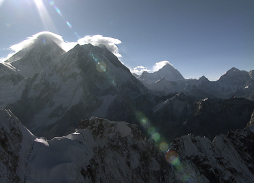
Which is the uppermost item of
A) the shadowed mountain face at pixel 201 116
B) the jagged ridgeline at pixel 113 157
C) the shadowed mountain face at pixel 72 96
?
the shadowed mountain face at pixel 72 96

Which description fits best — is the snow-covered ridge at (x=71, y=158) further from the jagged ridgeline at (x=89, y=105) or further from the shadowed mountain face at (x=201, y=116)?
the shadowed mountain face at (x=201, y=116)

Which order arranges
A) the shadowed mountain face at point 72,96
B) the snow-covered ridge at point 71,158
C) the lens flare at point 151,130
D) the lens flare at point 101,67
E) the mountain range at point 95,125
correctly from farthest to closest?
the lens flare at point 101,67
the lens flare at point 151,130
the shadowed mountain face at point 72,96
the mountain range at point 95,125
the snow-covered ridge at point 71,158

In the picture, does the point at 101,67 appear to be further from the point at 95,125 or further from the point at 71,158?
the point at 71,158

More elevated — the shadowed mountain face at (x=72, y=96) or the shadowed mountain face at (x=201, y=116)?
the shadowed mountain face at (x=72, y=96)

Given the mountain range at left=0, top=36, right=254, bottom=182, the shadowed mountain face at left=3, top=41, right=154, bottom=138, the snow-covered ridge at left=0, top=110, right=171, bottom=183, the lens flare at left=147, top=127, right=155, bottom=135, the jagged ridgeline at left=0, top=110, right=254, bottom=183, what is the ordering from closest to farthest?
the snow-covered ridge at left=0, top=110, right=171, bottom=183, the jagged ridgeline at left=0, top=110, right=254, bottom=183, the mountain range at left=0, top=36, right=254, bottom=182, the shadowed mountain face at left=3, top=41, right=154, bottom=138, the lens flare at left=147, top=127, right=155, bottom=135

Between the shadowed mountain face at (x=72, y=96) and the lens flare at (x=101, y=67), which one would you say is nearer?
the shadowed mountain face at (x=72, y=96)

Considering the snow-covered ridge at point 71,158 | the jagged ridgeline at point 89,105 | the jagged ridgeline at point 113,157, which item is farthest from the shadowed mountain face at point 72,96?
the snow-covered ridge at point 71,158

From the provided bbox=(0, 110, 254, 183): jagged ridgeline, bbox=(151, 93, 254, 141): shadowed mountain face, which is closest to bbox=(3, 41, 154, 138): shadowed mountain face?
bbox=(151, 93, 254, 141): shadowed mountain face

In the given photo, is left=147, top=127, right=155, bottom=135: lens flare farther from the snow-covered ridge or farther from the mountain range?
the snow-covered ridge

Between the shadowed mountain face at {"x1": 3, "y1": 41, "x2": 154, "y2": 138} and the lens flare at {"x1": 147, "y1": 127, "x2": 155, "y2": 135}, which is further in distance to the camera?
the lens flare at {"x1": 147, "y1": 127, "x2": 155, "y2": 135}

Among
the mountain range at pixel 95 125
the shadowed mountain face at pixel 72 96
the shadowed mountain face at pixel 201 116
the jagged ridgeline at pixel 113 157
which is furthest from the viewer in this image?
the shadowed mountain face at pixel 72 96
